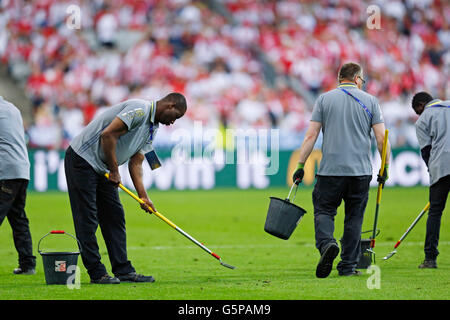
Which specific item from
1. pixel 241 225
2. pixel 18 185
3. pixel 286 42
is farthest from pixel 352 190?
pixel 286 42

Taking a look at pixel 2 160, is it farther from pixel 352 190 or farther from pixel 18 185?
pixel 352 190

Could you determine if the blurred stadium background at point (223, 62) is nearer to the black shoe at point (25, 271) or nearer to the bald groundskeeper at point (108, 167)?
the black shoe at point (25, 271)

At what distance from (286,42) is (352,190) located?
2002 centimetres

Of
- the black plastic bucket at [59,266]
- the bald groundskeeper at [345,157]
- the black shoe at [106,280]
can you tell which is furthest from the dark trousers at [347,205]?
the black plastic bucket at [59,266]

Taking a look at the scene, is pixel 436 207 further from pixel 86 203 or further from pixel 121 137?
pixel 86 203

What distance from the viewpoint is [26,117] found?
2438cm

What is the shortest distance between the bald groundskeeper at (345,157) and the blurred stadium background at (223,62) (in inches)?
572

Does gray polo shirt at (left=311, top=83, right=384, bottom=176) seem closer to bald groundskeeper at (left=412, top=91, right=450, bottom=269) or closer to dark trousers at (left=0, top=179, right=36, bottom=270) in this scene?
bald groundskeeper at (left=412, top=91, right=450, bottom=269)

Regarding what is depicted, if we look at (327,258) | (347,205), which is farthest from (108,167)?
(347,205)

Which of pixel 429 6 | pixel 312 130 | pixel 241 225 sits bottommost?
pixel 241 225

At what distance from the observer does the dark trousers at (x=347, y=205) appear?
8.22 metres

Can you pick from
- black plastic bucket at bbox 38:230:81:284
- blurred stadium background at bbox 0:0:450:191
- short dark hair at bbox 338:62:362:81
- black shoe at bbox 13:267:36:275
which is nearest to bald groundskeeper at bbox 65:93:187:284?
black plastic bucket at bbox 38:230:81:284

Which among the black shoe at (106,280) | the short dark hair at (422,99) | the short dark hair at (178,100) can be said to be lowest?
the black shoe at (106,280)

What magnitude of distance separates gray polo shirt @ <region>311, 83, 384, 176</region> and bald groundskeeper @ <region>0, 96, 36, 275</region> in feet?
10.3
